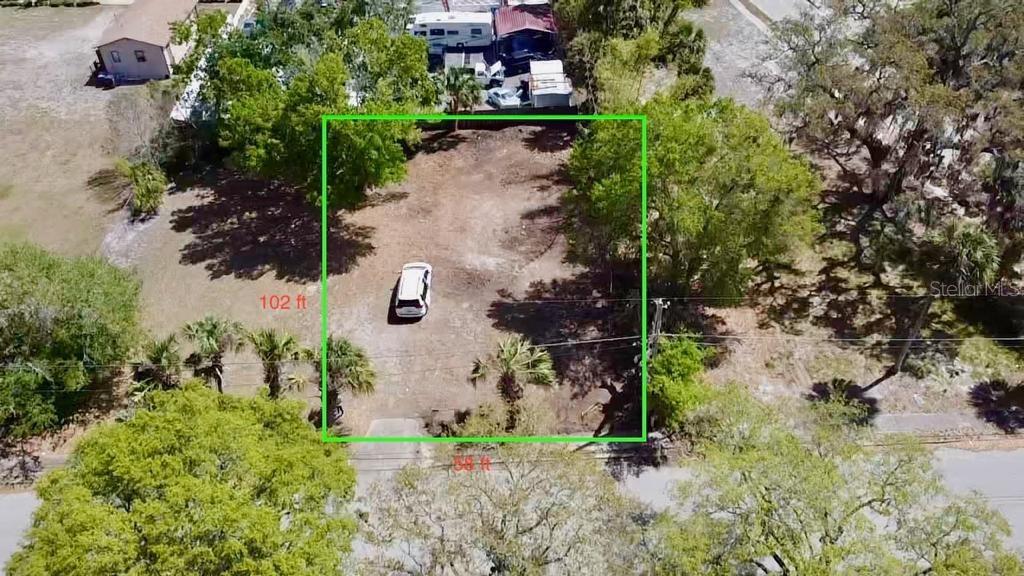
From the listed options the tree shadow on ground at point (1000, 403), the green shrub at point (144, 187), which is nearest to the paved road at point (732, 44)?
the tree shadow on ground at point (1000, 403)

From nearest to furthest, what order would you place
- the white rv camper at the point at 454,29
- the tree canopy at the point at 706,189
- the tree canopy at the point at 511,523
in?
1. the tree canopy at the point at 511,523
2. the tree canopy at the point at 706,189
3. the white rv camper at the point at 454,29

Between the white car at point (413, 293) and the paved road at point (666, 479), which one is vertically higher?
the white car at point (413, 293)

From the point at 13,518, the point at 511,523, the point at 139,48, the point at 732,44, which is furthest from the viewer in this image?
the point at 732,44

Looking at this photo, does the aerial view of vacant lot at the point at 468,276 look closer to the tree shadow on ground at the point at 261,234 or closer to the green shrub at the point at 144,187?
the tree shadow on ground at the point at 261,234

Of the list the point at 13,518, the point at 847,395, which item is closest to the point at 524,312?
the point at 847,395

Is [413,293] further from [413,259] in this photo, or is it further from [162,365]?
[162,365]

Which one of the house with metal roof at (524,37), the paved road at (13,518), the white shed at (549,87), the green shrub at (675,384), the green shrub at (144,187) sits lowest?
the paved road at (13,518)

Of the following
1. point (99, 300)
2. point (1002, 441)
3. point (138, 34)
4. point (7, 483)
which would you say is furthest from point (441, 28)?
point (1002, 441)

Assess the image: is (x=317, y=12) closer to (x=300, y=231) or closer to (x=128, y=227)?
(x=300, y=231)
